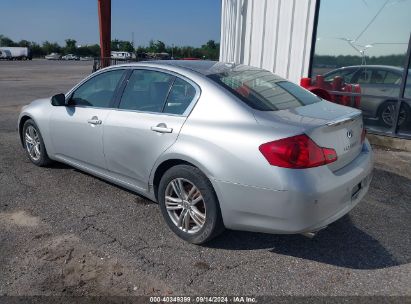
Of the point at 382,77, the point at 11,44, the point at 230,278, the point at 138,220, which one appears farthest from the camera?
the point at 11,44

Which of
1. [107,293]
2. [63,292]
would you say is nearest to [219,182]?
[107,293]

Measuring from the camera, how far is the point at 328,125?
300 centimetres

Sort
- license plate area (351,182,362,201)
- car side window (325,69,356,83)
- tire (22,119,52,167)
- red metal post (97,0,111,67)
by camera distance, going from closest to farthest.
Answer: license plate area (351,182,362,201)
tire (22,119,52,167)
car side window (325,69,356,83)
red metal post (97,0,111,67)

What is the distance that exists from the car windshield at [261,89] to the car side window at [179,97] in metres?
0.23

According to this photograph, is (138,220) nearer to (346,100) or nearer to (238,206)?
(238,206)

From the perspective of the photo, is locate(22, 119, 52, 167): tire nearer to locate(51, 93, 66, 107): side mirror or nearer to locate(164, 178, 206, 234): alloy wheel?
locate(51, 93, 66, 107): side mirror

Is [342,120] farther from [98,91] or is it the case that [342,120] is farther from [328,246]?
[98,91]

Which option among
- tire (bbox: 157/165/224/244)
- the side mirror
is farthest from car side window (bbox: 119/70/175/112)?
the side mirror

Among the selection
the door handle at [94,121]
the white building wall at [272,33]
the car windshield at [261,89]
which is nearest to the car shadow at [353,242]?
the car windshield at [261,89]

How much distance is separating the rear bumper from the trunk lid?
156mm

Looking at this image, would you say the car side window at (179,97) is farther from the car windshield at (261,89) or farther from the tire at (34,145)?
the tire at (34,145)

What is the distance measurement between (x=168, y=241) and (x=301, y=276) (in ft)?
3.87

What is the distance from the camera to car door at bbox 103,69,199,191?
3467mm

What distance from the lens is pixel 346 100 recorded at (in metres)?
7.75
